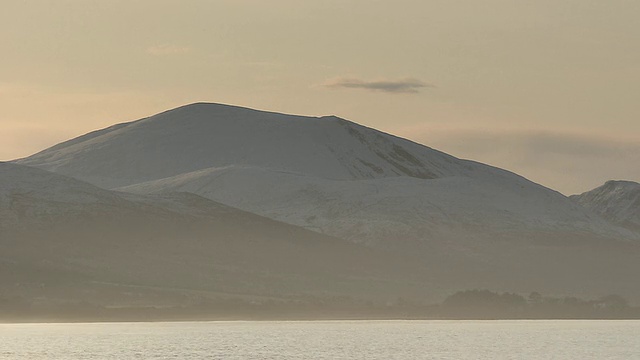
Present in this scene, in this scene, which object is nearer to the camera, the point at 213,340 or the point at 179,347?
the point at 179,347

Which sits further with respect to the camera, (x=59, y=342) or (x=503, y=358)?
(x=59, y=342)

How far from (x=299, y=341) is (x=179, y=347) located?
2182cm

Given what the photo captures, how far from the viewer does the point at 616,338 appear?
199250 millimetres

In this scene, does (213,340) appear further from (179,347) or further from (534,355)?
(534,355)

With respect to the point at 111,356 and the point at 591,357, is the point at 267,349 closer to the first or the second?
the point at 111,356

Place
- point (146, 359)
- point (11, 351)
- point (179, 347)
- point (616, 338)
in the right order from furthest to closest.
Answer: point (616, 338) < point (179, 347) < point (11, 351) < point (146, 359)

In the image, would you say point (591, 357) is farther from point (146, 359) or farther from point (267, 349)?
point (146, 359)

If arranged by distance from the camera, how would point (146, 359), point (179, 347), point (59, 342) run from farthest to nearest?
point (59, 342) → point (179, 347) → point (146, 359)

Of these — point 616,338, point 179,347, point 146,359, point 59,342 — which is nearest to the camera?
point 146,359

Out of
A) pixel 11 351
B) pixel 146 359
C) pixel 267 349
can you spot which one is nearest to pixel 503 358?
pixel 267 349

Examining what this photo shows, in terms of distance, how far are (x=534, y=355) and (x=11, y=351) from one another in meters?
53.8

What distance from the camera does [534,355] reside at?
162 meters

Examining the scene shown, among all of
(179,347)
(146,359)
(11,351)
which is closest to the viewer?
(146,359)

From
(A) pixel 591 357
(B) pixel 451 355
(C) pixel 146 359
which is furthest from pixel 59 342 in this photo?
(A) pixel 591 357
